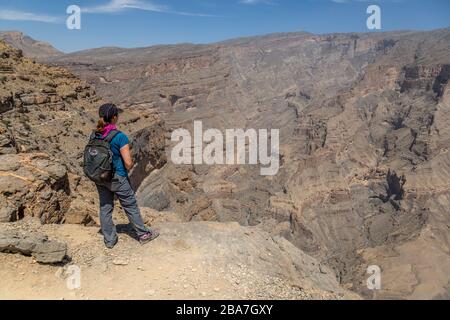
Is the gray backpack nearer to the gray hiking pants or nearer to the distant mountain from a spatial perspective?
the gray hiking pants

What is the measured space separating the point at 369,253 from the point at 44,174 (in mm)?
34961

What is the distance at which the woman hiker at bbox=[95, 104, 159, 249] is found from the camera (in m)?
6.34

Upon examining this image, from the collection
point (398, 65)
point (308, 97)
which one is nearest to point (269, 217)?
point (398, 65)

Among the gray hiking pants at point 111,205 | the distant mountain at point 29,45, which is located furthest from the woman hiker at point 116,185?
the distant mountain at point 29,45

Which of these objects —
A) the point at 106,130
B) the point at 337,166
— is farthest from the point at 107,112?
the point at 337,166

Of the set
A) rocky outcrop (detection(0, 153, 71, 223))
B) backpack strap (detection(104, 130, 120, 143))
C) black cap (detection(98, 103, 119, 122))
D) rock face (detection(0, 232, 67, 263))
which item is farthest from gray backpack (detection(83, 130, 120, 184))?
rocky outcrop (detection(0, 153, 71, 223))

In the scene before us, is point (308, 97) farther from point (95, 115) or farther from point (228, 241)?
point (228, 241)

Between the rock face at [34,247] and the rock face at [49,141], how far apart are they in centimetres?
111

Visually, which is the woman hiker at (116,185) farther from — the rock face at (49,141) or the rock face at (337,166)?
the rock face at (337,166)

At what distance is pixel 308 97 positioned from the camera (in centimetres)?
12231

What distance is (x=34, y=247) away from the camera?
5965 mm

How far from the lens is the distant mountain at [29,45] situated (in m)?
143

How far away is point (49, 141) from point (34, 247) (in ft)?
31.9

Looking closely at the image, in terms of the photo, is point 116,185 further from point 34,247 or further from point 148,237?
point 34,247
